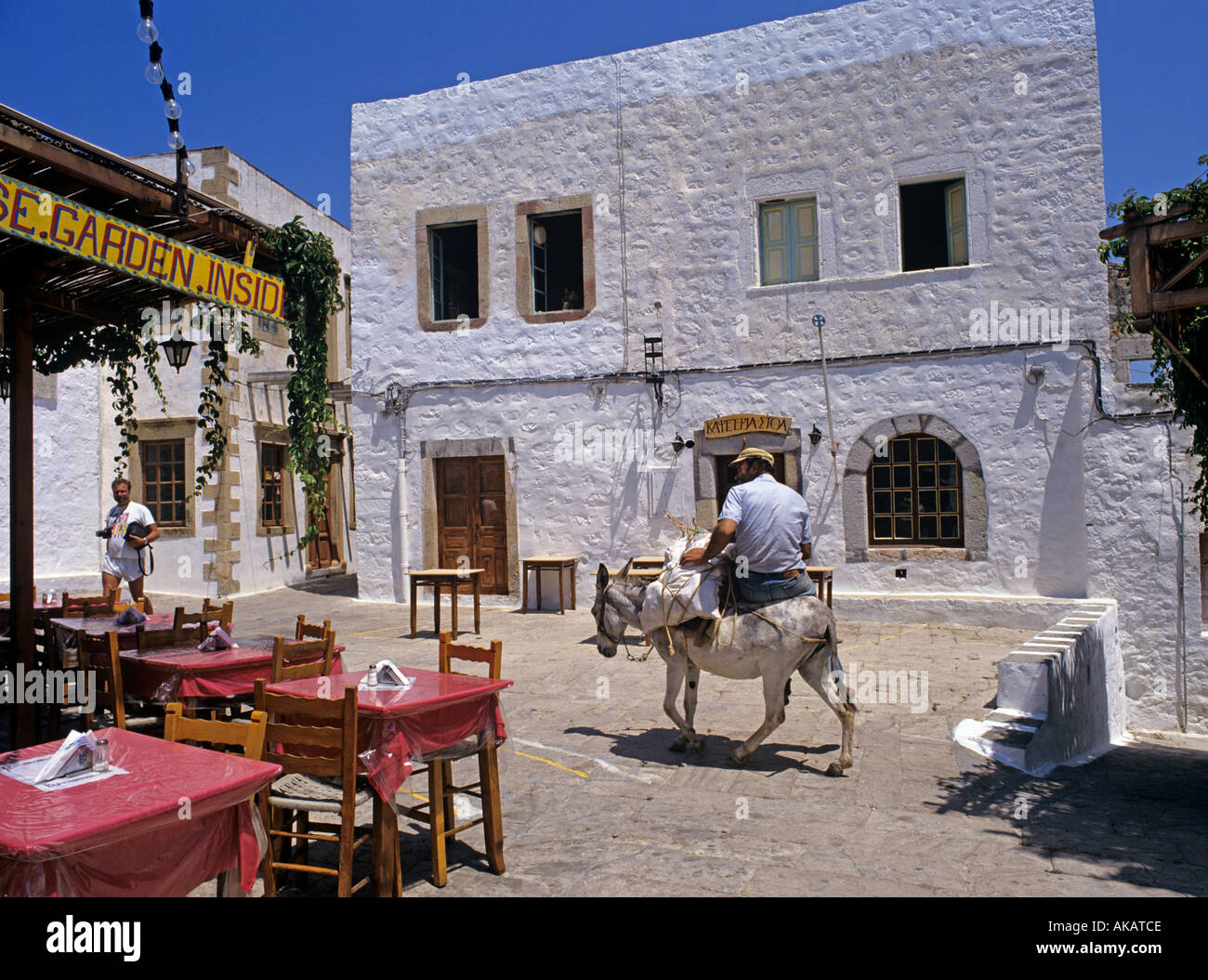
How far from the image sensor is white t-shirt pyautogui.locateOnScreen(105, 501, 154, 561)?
364 inches

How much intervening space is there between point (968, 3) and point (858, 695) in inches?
338

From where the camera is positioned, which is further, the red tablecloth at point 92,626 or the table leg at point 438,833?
the red tablecloth at point 92,626

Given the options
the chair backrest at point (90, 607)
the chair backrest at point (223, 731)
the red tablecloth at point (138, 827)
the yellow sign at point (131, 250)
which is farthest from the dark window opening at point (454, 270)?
the red tablecloth at point (138, 827)

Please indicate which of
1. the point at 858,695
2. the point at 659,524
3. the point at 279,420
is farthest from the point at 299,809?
the point at 279,420

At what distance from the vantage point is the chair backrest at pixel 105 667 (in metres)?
4.89

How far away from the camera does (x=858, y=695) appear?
24.6 feet

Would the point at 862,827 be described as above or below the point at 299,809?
below

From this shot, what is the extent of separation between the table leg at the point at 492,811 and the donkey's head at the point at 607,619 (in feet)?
6.10

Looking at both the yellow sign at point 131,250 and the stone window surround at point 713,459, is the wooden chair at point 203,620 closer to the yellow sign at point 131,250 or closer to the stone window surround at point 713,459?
the yellow sign at point 131,250

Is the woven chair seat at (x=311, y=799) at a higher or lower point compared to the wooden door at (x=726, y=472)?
lower

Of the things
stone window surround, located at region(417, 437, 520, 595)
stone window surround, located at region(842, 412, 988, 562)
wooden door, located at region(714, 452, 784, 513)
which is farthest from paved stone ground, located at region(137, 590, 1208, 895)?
stone window surround, located at region(417, 437, 520, 595)

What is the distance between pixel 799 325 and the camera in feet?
38.0
